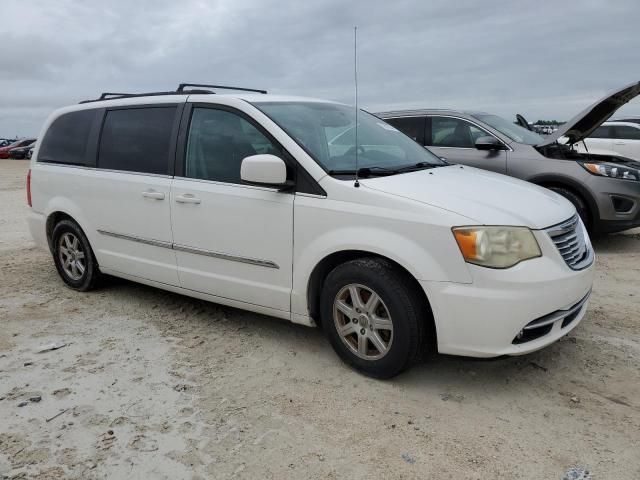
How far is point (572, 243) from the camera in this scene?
3357 mm

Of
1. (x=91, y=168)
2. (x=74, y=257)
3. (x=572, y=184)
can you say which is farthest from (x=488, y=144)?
(x=74, y=257)

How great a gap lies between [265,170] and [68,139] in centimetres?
268

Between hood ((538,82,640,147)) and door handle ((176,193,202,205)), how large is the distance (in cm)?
475

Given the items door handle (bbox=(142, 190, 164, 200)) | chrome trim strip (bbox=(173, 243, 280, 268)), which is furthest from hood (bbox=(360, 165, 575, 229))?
door handle (bbox=(142, 190, 164, 200))

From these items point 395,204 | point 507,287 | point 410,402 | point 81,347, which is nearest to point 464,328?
point 507,287

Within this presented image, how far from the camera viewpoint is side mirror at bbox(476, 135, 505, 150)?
6902 mm

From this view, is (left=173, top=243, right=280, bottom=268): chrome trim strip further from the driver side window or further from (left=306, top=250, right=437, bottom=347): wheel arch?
the driver side window

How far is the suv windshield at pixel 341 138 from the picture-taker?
368 cm

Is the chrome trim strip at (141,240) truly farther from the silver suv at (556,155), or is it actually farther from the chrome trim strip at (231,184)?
the silver suv at (556,155)

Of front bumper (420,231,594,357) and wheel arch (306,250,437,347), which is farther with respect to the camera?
wheel arch (306,250,437,347)

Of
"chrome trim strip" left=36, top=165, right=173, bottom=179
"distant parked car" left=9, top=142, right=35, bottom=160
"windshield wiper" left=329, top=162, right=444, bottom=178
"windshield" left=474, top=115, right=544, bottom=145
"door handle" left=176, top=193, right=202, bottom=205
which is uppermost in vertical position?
"windshield" left=474, top=115, right=544, bottom=145

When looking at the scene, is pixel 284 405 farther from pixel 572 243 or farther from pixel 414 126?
pixel 414 126

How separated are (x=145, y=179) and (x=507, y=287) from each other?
111 inches

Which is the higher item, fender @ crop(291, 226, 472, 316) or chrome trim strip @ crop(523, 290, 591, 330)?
fender @ crop(291, 226, 472, 316)
